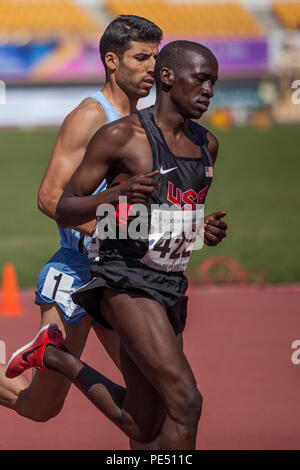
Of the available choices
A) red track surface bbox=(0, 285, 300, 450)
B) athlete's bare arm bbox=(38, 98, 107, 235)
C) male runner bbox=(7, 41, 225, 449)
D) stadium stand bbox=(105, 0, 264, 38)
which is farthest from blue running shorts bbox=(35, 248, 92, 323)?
stadium stand bbox=(105, 0, 264, 38)

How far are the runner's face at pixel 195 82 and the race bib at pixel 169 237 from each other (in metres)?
0.49

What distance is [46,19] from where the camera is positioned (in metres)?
54.0

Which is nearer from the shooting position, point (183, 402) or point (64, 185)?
point (183, 402)

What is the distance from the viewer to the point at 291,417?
5574 mm

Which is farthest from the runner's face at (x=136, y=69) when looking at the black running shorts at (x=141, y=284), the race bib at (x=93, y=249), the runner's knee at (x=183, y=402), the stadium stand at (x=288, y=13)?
the stadium stand at (x=288, y=13)

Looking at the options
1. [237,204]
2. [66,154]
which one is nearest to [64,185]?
[66,154]

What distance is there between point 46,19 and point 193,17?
9.52 m

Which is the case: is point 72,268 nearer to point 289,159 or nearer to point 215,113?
point 289,159

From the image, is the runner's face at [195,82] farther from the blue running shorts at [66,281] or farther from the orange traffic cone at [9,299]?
the orange traffic cone at [9,299]

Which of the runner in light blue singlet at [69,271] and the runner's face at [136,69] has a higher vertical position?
the runner's face at [136,69]

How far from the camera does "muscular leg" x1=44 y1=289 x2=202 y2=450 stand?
3654 mm

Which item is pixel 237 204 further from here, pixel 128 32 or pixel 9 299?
pixel 128 32

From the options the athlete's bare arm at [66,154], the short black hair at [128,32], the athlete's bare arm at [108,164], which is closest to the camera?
the athlete's bare arm at [108,164]

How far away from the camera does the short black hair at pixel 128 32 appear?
15.5 feet
